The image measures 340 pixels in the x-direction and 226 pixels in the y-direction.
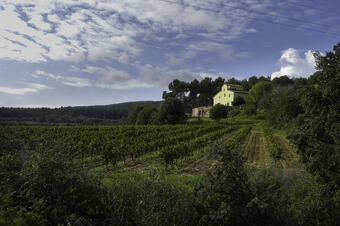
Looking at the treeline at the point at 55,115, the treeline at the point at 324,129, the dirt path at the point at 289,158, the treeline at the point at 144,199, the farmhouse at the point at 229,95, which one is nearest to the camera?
the treeline at the point at 144,199

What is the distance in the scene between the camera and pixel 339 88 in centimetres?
589

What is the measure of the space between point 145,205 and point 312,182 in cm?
606

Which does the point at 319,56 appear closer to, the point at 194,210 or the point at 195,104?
the point at 194,210

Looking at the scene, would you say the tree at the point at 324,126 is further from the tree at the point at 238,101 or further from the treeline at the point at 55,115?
the treeline at the point at 55,115

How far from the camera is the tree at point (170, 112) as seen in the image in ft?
165

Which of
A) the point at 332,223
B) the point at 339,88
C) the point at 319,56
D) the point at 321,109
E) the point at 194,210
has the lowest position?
the point at 332,223

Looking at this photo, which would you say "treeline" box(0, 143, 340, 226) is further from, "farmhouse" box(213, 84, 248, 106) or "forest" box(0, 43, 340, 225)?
"farmhouse" box(213, 84, 248, 106)

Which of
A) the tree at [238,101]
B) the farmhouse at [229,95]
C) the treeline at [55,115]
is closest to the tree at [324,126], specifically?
the tree at [238,101]

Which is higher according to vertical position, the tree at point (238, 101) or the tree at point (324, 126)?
the tree at point (238, 101)

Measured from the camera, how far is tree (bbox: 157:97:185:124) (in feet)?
165

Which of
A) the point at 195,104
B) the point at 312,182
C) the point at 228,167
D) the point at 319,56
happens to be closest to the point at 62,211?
the point at 228,167

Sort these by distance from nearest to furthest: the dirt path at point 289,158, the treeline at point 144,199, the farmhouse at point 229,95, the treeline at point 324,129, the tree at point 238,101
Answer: the treeline at point 144,199, the treeline at point 324,129, the dirt path at point 289,158, the tree at point 238,101, the farmhouse at point 229,95

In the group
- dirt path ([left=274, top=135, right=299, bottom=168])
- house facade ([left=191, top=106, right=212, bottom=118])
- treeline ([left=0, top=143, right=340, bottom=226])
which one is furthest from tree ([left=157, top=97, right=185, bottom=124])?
treeline ([left=0, top=143, right=340, bottom=226])

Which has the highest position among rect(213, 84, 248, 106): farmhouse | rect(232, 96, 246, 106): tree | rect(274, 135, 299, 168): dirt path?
rect(213, 84, 248, 106): farmhouse
